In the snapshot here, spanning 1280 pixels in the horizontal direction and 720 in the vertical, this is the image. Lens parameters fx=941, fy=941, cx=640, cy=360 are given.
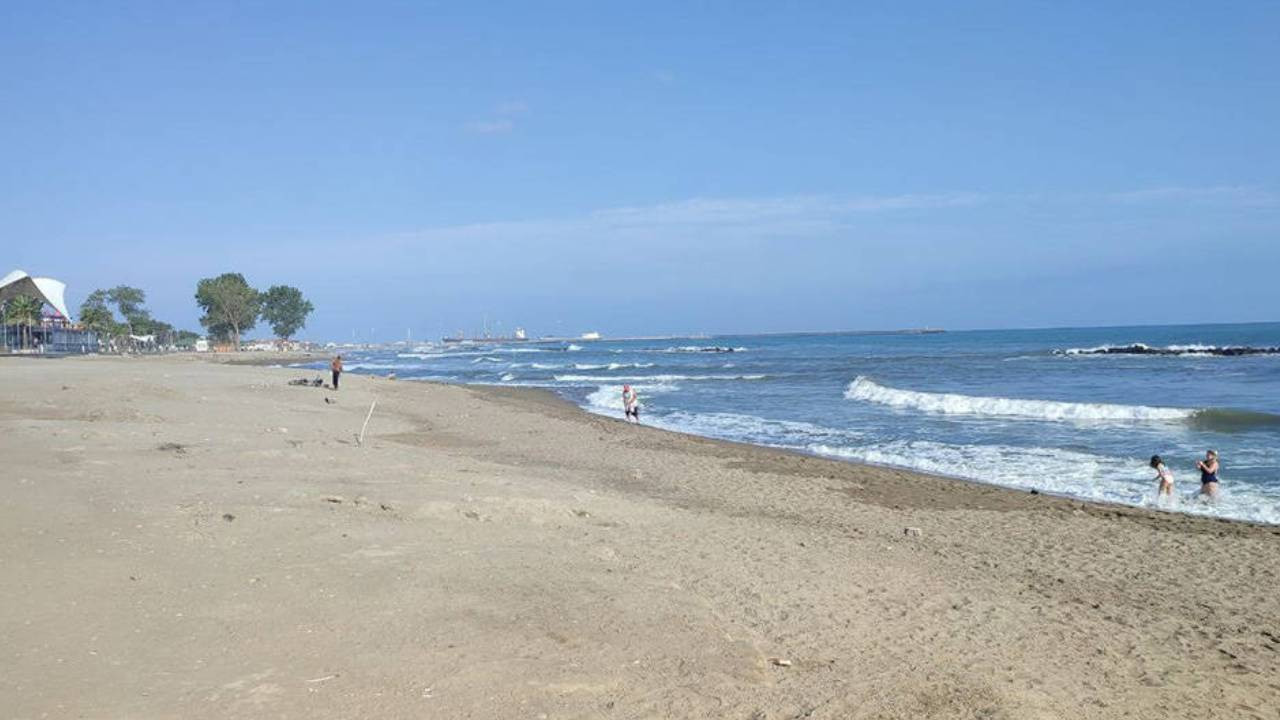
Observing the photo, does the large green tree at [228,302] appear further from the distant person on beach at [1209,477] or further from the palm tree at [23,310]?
the distant person on beach at [1209,477]

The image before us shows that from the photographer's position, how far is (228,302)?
123 m

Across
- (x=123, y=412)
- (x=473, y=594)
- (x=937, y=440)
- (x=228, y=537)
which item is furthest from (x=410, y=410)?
(x=473, y=594)

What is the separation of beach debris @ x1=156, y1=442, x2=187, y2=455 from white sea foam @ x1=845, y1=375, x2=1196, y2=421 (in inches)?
843

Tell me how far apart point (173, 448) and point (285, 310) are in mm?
150669

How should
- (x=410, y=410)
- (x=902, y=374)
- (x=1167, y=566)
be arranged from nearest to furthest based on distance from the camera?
(x=1167, y=566), (x=410, y=410), (x=902, y=374)

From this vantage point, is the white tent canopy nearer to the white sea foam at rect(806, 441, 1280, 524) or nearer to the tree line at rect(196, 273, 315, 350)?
the tree line at rect(196, 273, 315, 350)

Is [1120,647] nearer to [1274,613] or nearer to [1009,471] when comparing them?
[1274,613]

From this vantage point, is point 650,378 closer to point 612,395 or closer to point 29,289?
point 612,395

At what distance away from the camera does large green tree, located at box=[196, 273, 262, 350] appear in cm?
12350

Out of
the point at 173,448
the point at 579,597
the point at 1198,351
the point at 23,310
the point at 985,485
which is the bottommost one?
the point at 1198,351

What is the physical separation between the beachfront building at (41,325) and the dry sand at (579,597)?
74.4 m

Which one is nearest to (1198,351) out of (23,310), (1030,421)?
(1030,421)

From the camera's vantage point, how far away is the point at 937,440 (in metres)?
21.3

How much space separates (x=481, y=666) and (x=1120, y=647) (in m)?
4.40
